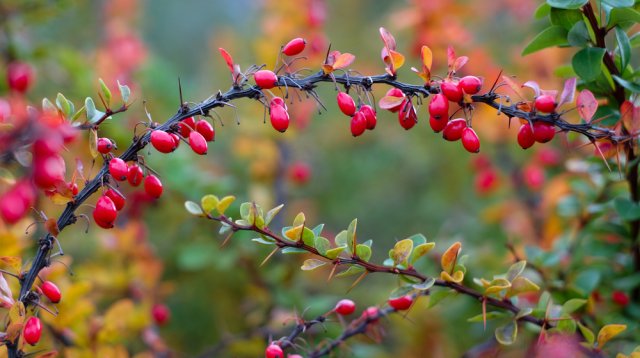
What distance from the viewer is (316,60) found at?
2.07 metres

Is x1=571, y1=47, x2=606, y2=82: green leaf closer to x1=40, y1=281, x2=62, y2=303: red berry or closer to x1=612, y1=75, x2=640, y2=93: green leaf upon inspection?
x1=612, y1=75, x2=640, y2=93: green leaf

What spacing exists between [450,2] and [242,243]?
1.24 m

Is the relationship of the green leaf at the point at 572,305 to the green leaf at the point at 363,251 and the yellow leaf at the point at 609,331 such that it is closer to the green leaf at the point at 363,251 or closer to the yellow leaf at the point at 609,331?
the yellow leaf at the point at 609,331

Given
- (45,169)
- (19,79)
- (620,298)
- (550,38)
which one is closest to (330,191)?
Result: (19,79)

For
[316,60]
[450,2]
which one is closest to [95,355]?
[316,60]

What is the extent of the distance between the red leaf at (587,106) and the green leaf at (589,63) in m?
0.08

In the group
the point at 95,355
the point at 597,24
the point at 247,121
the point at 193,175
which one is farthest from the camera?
the point at 247,121

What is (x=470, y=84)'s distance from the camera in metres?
0.88

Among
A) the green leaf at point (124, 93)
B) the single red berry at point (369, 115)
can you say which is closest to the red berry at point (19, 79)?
the green leaf at point (124, 93)

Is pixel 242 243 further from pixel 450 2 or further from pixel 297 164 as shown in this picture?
pixel 450 2

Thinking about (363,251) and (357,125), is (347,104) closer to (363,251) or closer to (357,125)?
(357,125)

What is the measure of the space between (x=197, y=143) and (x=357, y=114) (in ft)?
0.75

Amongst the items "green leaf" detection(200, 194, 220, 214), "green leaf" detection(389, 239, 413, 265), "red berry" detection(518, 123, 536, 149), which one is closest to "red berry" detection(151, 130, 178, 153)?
"green leaf" detection(200, 194, 220, 214)

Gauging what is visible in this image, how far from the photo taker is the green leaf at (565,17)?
1040 millimetres
